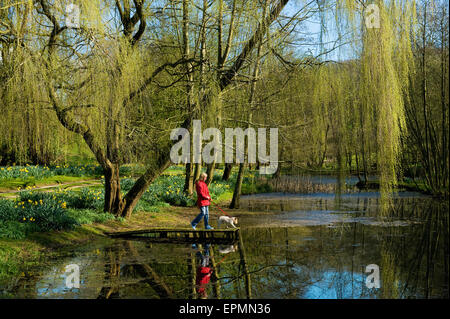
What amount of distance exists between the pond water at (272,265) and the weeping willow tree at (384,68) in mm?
832

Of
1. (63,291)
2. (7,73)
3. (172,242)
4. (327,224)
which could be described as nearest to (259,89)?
(327,224)

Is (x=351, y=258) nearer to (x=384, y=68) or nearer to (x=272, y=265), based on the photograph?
(x=272, y=265)

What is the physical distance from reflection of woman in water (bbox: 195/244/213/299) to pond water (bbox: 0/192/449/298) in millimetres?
15

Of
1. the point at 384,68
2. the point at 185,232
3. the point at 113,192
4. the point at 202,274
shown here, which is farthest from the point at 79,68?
the point at 113,192

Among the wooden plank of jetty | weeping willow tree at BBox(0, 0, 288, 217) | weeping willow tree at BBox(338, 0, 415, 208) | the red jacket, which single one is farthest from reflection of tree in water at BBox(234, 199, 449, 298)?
weeping willow tree at BBox(0, 0, 288, 217)

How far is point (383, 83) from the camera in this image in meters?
5.85

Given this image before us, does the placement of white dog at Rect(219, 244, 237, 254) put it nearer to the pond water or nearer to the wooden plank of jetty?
the pond water

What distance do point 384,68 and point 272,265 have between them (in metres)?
3.57

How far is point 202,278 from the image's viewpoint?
22.0 feet

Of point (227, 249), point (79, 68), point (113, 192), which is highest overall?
point (79, 68)

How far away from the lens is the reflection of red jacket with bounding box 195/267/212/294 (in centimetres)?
611

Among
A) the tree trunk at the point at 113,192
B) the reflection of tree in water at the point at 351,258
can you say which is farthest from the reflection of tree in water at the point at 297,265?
the tree trunk at the point at 113,192

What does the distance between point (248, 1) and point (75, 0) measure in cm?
320

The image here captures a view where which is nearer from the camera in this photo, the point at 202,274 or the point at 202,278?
the point at 202,278
